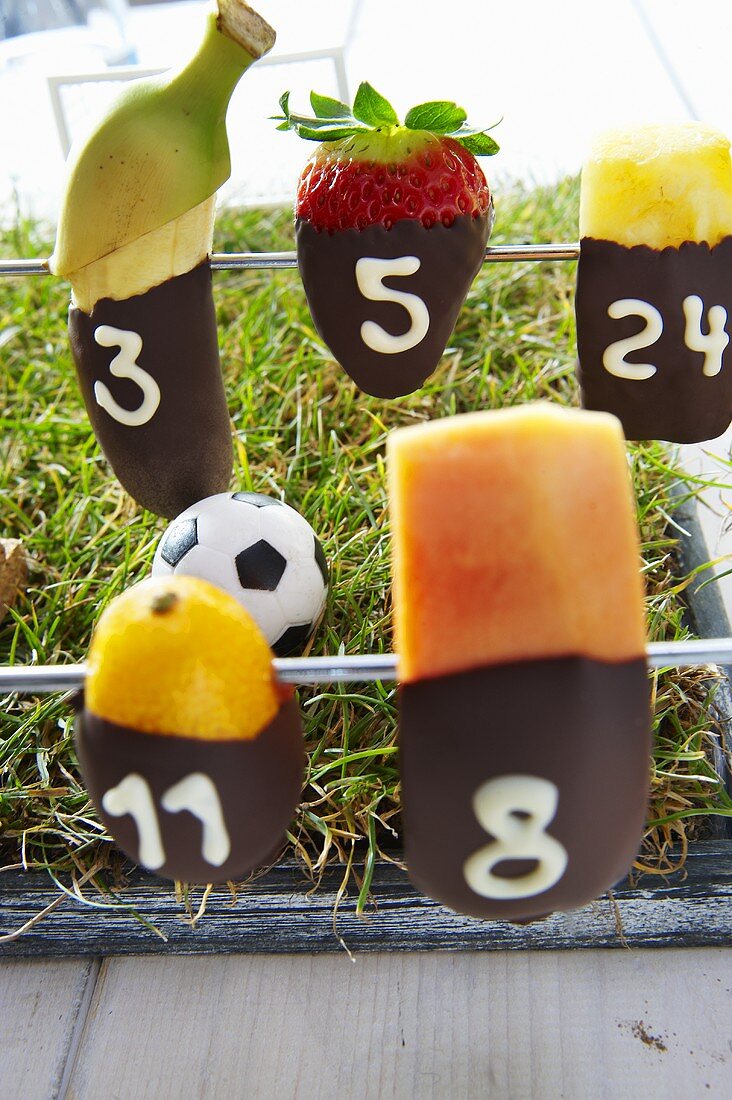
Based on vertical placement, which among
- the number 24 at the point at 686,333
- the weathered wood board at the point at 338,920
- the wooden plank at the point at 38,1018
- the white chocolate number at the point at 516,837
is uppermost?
the number 24 at the point at 686,333

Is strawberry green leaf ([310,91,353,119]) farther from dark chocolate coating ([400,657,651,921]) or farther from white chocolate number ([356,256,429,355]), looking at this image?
dark chocolate coating ([400,657,651,921])

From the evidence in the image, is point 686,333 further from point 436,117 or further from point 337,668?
point 337,668

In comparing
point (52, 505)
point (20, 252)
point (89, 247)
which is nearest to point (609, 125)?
point (89, 247)

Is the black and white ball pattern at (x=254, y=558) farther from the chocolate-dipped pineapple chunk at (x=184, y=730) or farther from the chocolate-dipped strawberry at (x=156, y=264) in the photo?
the chocolate-dipped pineapple chunk at (x=184, y=730)

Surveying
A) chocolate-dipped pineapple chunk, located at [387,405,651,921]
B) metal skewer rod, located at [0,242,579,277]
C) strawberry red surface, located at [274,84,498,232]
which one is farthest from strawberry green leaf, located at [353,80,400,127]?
chocolate-dipped pineapple chunk, located at [387,405,651,921]

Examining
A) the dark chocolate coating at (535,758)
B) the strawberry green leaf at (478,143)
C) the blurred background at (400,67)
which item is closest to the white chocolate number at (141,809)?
the dark chocolate coating at (535,758)

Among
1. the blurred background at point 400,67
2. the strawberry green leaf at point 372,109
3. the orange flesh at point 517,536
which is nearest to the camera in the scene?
the orange flesh at point 517,536
